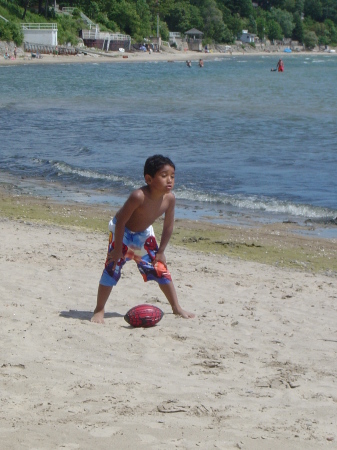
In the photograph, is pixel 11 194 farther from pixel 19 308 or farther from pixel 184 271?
pixel 19 308

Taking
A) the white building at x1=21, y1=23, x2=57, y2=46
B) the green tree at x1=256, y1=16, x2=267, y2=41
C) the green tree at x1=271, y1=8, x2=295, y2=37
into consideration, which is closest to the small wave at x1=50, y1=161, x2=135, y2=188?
the white building at x1=21, y1=23, x2=57, y2=46

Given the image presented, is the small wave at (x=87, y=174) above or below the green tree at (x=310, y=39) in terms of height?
below

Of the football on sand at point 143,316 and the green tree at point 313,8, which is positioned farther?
the green tree at point 313,8

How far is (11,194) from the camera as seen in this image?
42.9 feet

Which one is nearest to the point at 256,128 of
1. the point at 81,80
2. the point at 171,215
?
the point at 171,215

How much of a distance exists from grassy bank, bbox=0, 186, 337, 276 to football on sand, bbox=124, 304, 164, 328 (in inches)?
122

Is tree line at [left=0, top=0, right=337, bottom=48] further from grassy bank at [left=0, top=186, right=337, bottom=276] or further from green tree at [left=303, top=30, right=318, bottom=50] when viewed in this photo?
grassy bank at [left=0, top=186, right=337, bottom=276]

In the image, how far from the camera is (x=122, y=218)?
18.4 feet

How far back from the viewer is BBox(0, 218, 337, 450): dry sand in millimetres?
3977

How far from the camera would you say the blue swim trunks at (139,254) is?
578cm

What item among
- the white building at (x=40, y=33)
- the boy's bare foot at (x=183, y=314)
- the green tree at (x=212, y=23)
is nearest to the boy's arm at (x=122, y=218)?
the boy's bare foot at (x=183, y=314)

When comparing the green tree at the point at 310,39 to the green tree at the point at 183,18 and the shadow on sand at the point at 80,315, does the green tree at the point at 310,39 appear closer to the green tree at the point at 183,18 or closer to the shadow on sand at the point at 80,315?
the green tree at the point at 183,18

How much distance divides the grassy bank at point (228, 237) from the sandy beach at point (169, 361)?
87 cm

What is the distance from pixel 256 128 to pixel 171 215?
19047 millimetres
